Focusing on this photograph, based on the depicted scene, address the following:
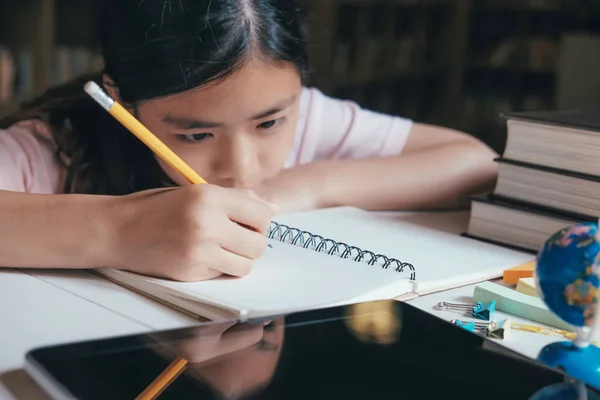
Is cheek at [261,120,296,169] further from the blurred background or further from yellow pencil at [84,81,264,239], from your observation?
the blurred background

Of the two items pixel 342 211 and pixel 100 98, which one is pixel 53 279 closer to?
pixel 100 98

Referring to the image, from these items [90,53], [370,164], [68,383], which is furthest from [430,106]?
[68,383]

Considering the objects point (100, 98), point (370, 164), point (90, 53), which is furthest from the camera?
point (90, 53)

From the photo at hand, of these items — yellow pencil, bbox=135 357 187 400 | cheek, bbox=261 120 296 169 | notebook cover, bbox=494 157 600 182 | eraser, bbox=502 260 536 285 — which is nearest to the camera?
yellow pencil, bbox=135 357 187 400

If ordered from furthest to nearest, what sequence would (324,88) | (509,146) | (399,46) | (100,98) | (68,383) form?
(399,46)
(324,88)
(509,146)
(100,98)
(68,383)

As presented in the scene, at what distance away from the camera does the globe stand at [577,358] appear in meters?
0.51

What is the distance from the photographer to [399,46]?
151 inches

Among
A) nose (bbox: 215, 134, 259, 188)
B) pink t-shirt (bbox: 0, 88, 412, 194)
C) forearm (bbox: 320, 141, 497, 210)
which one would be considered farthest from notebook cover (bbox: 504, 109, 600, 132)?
pink t-shirt (bbox: 0, 88, 412, 194)

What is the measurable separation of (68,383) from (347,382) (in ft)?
0.55

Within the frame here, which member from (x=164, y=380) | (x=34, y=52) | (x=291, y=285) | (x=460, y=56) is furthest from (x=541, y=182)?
(x=460, y=56)

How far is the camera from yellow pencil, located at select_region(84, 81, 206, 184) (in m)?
0.67

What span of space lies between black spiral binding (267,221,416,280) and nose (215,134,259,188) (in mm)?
83

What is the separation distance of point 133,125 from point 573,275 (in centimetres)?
40

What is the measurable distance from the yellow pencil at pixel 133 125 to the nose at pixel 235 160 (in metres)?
0.18
